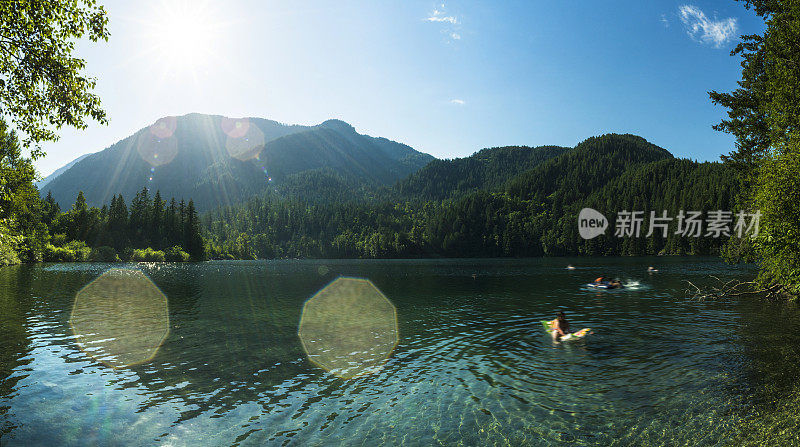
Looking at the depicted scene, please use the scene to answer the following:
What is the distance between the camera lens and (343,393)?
722 inches

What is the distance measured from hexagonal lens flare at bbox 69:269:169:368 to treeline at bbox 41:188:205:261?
4982 inches

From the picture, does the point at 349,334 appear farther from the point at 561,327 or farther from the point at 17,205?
the point at 17,205

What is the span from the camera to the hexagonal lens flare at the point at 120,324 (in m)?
25.9

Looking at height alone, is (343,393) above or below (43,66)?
below

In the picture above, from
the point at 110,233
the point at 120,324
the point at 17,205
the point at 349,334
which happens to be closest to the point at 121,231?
the point at 110,233

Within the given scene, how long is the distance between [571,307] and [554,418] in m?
33.5

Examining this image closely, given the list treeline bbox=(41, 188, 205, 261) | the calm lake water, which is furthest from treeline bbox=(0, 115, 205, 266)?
the calm lake water

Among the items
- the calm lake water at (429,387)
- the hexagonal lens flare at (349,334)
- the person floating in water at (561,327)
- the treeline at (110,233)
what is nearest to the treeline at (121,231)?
the treeline at (110,233)

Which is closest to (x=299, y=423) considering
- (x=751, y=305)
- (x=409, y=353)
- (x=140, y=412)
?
(x=140, y=412)

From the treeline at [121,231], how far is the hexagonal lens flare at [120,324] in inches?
4982

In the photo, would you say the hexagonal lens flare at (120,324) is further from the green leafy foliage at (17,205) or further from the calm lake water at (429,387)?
the green leafy foliage at (17,205)

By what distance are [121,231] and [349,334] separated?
197m

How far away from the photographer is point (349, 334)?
32.2 m

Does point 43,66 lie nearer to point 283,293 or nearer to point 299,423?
point 299,423
